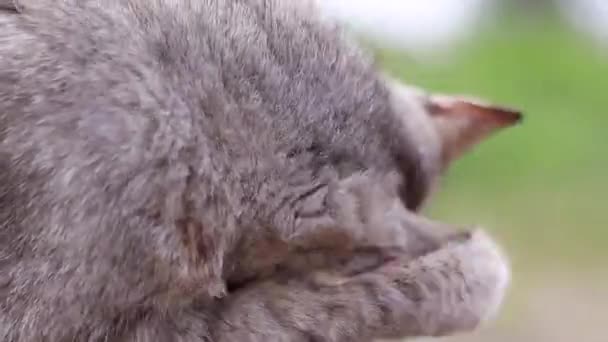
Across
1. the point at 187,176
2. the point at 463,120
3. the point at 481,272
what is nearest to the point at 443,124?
the point at 463,120

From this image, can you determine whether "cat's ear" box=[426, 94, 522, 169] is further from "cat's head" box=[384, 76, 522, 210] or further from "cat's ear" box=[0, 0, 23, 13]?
"cat's ear" box=[0, 0, 23, 13]

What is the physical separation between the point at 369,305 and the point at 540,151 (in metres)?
2.26

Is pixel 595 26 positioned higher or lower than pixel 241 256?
lower

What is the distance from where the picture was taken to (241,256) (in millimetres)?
521

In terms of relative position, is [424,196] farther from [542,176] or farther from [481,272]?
[542,176]

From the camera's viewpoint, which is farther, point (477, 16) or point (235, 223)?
point (477, 16)

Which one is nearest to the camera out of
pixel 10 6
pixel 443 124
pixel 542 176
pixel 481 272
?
pixel 10 6

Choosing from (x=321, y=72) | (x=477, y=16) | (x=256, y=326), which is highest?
(x=321, y=72)

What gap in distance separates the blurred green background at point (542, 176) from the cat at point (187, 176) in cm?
130

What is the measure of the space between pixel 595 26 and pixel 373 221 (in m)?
2.99

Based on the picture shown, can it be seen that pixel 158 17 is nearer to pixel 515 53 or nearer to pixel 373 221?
pixel 373 221

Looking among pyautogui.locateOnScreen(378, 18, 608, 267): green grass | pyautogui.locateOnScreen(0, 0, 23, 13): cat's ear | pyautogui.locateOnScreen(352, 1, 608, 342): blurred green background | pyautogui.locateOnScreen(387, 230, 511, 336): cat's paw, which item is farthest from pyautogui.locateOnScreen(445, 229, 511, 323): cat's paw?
pyautogui.locateOnScreen(378, 18, 608, 267): green grass

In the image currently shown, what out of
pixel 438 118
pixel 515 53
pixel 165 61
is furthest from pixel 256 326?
pixel 515 53

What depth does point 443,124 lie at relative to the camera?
0.69 metres
